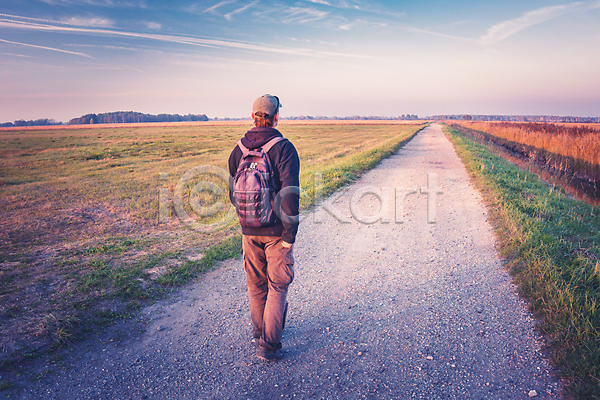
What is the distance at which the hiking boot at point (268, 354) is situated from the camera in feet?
9.29

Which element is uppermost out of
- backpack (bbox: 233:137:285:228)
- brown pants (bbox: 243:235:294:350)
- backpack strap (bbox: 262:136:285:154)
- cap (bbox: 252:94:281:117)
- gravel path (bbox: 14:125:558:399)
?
cap (bbox: 252:94:281:117)

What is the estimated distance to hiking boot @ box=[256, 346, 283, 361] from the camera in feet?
9.29

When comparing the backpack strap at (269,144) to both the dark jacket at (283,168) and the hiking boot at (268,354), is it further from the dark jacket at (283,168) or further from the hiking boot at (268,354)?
the hiking boot at (268,354)

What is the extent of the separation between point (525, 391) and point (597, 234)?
4.91 m

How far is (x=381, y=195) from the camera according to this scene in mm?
8914

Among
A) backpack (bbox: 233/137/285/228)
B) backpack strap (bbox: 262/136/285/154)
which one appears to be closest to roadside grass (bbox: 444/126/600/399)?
backpack (bbox: 233/137/285/228)

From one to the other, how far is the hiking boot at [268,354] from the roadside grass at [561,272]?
91.0 inches

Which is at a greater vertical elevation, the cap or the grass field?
the cap

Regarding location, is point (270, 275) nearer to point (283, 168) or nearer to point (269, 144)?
point (283, 168)

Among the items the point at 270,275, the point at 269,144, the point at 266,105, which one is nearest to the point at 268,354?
the point at 270,275

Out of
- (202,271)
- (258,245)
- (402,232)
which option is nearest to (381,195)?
(402,232)

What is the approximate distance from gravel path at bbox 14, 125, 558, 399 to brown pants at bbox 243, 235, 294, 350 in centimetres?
33

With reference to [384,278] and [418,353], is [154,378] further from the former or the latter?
[384,278]

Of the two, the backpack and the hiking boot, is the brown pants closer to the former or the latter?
the hiking boot
